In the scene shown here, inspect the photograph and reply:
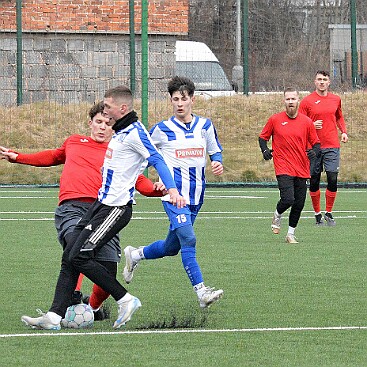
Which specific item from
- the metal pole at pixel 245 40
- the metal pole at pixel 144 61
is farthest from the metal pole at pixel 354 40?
the metal pole at pixel 144 61

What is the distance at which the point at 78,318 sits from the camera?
7.50 metres

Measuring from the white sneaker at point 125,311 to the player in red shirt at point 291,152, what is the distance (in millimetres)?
5830

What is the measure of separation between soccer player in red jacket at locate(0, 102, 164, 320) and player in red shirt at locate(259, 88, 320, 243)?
16.9ft

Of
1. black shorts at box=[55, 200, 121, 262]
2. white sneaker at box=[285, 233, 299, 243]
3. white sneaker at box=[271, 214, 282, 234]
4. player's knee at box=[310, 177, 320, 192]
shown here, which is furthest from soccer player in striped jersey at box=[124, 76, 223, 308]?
player's knee at box=[310, 177, 320, 192]

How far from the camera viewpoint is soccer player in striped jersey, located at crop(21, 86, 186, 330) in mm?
7363

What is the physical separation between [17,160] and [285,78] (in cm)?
1592

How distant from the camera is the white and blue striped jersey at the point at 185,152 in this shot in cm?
909

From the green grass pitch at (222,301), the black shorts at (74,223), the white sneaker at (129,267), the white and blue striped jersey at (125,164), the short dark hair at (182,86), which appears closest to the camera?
the green grass pitch at (222,301)

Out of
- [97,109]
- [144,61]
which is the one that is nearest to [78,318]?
[97,109]

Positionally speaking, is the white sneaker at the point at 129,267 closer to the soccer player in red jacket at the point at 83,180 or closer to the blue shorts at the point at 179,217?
the blue shorts at the point at 179,217

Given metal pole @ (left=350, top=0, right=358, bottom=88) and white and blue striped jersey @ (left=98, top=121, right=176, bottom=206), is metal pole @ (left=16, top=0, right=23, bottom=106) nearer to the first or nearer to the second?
metal pole @ (left=350, top=0, right=358, bottom=88)

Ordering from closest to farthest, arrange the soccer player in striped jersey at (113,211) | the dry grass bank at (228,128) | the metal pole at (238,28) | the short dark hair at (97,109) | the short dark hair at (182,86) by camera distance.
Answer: the soccer player in striped jersey at (113,211)
the short dark hair at (97,109)
the short dark hair at (182,86)
the dry grass bank at (228,128)
the metal pole at (238,28)

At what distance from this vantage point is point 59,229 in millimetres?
7812

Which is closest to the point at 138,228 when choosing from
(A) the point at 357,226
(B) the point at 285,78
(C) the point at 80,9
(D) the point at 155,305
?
(A) the point at 357,226
